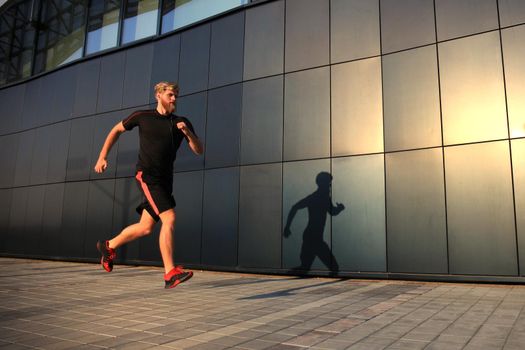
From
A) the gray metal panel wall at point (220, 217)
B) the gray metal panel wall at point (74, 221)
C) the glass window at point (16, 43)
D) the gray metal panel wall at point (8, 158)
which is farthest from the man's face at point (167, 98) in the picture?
the glass window at point (16, 43)

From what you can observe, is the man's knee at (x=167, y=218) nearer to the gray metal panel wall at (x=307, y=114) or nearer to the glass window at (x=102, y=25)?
the gray metal panel wall at (x=307, y=114)

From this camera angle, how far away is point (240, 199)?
9.40 m

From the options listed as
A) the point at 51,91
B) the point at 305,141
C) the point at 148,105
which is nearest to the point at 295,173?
the point at 305,141

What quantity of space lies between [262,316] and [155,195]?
1661mm

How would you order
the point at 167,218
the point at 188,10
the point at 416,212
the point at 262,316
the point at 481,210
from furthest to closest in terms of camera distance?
the point at 188,10, the point at 416,212, the point at 481,210, the point at 167,218, the point at 262,316

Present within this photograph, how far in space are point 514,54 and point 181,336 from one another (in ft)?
23.9

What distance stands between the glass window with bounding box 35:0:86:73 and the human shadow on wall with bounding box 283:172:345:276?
33.8 ft

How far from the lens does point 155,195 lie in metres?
4.28

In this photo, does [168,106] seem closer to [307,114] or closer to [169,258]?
[169,258]

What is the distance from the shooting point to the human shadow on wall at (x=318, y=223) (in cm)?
823

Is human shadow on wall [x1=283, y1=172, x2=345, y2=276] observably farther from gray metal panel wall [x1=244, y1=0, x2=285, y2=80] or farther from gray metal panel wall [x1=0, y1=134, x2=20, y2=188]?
gray metal panel wall [x1=0, y1=134, x2=20, y2=188]

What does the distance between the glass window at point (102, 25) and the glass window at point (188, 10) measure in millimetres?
2238

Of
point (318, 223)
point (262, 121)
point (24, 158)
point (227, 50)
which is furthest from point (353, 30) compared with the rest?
point (24, 158)

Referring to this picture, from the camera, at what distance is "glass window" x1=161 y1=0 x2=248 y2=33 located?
35.3ft
